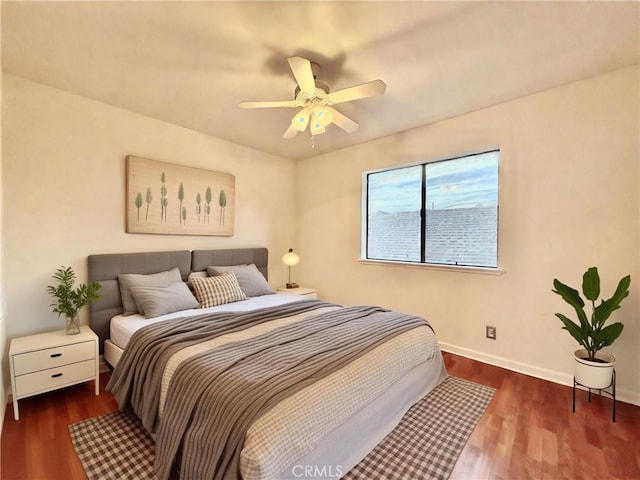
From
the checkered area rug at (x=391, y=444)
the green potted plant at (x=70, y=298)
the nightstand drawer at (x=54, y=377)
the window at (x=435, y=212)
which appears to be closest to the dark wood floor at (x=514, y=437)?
the checkered area rug at (x=391, y=444)

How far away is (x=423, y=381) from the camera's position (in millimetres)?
2225

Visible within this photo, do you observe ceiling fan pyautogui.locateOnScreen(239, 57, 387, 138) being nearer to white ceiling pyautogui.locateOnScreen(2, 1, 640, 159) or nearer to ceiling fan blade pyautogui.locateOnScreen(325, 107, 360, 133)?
ceiling fan blade pyautogui.locateOnScreen(325, 107, 360, 133)

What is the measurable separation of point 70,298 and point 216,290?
1125mm

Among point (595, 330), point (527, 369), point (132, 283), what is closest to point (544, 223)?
point (595, 330)

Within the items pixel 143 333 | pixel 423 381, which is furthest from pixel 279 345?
pixel 423 381

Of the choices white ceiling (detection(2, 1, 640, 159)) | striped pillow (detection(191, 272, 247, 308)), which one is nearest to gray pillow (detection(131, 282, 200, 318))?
striped pillow (detection(191, 272, 247, 308))

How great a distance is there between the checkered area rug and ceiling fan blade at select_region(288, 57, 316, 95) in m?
2.33

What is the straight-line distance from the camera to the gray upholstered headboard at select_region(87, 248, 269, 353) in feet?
8.53

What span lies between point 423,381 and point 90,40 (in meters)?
3.35

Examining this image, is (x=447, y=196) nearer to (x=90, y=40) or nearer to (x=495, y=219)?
(x=495, y=219)

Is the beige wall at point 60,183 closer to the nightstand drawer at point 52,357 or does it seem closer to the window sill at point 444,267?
the nightstand drawer at point 52,357

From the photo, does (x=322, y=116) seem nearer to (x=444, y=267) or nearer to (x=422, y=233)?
(x=422, y=233)

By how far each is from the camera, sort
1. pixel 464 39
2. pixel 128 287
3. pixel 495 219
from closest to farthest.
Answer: pixel 464 39
pixel 128 287
pixel 495 219

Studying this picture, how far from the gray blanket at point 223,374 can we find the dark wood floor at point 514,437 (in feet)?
1.25
